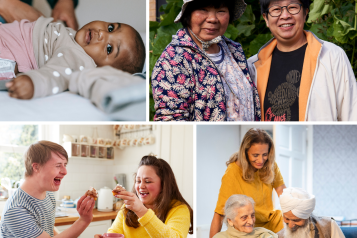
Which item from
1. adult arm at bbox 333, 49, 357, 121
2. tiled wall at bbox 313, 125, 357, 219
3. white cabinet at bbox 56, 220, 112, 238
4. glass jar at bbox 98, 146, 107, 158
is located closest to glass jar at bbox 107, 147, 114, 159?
glass jar at bbox 98, 146, 107, 158

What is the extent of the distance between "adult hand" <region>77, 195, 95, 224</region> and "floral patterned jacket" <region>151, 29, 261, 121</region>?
0.35 metres

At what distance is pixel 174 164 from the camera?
1244 millimetres

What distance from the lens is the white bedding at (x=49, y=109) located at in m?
1.36

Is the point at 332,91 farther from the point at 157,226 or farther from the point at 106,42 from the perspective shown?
the point at 106,42

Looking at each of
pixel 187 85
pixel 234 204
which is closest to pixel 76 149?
pixel 187 85

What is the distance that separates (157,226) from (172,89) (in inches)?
17.5

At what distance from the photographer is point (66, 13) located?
1.40 m

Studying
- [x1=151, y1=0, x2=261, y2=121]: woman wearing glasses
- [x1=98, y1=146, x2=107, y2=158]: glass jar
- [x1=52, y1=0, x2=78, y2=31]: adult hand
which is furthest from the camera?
[x1=52, y1=0, x2=78, y2=31]: adult hand

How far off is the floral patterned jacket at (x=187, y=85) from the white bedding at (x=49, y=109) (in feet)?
0.95

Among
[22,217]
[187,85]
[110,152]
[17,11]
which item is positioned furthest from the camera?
[17,11]

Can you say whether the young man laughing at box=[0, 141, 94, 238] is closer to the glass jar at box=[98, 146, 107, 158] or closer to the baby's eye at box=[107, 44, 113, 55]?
the glass jar at box=[98, 146, 107, 158]

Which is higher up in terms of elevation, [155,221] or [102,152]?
[102,152]

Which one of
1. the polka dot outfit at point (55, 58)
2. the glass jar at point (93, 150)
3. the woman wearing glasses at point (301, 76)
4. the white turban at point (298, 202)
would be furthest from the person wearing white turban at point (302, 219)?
the polka dot outfit at point (55, 58)

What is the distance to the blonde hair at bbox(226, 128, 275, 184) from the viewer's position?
122 centimetres
